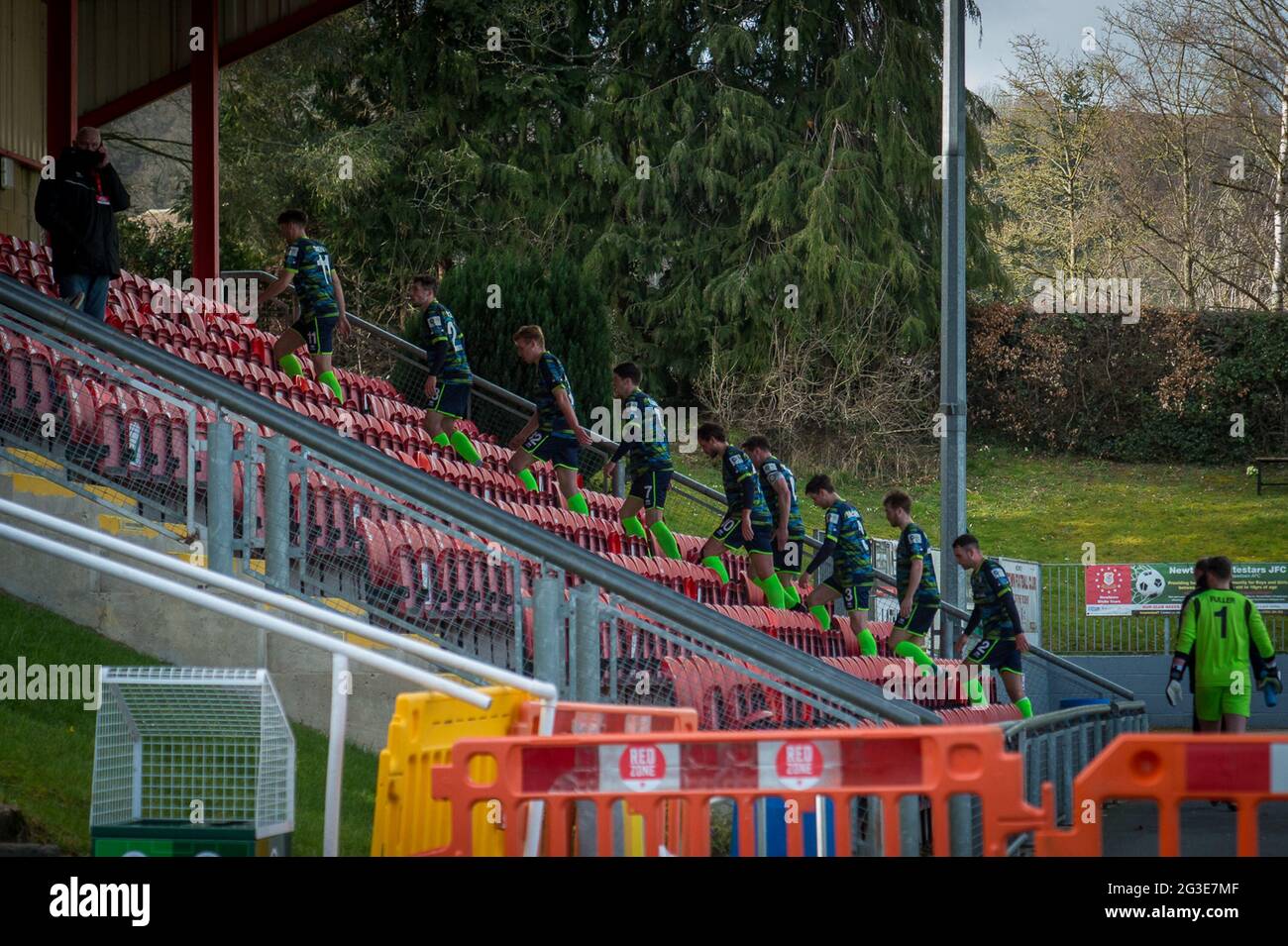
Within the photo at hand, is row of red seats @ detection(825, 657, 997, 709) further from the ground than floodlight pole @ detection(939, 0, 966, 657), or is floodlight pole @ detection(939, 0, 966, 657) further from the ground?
floodlight pole @ detection(939, 0, 966, 657)

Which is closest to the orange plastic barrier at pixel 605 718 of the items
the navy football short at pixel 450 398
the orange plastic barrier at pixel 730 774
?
the orange plastic barrier at pixel 730 774

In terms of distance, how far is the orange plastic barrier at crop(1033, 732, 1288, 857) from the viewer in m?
4.91

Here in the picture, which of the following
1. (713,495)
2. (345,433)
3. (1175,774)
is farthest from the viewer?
(713,495)

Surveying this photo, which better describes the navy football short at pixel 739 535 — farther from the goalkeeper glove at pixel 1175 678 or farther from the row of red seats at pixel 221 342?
the row of red seats at pixel 221 342

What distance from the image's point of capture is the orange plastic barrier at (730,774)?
16.5ft

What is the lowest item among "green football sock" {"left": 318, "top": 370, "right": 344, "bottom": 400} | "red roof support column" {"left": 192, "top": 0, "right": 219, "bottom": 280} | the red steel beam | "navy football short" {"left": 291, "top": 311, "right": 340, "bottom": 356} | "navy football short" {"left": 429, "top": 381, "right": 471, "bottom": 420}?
"navy football short" {"left": 429, "top": 381, "right": 471, "bottom": 420}

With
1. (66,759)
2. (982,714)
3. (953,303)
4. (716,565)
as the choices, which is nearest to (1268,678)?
(982,714)

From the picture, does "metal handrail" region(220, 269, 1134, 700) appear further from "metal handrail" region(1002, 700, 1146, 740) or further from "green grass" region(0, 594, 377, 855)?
"green grass" region(0, 594, 377, 855)

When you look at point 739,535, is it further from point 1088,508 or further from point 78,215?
point 1088,508

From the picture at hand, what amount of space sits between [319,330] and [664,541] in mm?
3410

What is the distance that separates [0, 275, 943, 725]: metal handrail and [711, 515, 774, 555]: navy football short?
4.99 metres

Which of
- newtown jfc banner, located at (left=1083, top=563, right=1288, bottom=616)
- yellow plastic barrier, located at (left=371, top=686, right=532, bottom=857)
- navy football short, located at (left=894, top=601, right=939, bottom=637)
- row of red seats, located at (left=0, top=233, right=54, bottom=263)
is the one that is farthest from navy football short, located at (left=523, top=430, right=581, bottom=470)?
newtown jfc banner, located at (left=1083, top=563, right=1288, bottom=616)

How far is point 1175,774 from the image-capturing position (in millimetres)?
4930
